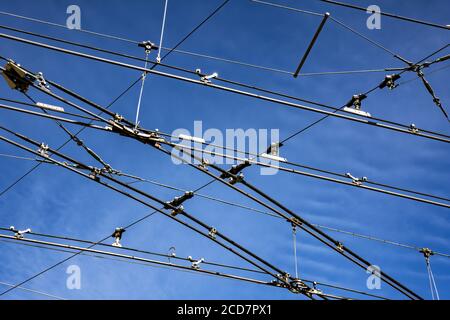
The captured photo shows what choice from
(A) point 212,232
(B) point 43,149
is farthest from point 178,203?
(B) point 43,149

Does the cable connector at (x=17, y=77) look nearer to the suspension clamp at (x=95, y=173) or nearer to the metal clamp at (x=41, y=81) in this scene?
the metal clamp at (x=41, y=81)

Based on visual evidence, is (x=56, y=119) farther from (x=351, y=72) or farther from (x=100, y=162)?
(x=351, y=72)

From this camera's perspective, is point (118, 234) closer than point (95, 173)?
No

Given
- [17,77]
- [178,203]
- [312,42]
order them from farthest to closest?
[178,203] → [312,42] → [17,77]

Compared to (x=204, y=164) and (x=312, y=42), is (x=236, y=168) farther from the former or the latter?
→ (x=312, y=42)

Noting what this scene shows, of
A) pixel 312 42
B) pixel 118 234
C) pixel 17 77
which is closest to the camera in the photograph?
pixel 17 77

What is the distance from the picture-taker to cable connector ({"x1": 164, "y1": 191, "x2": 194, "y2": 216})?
8266 mm

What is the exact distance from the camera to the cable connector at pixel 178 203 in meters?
8.27

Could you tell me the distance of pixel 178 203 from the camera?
334 inches


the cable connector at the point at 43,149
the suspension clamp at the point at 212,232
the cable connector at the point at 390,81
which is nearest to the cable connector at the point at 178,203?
the suspension clamp at the point at 212,232

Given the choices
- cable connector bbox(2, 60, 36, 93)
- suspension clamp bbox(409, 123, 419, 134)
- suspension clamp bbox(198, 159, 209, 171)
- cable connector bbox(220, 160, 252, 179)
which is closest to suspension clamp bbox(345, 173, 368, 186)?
suspension clamp bbox(409, 123, 419, 134)
